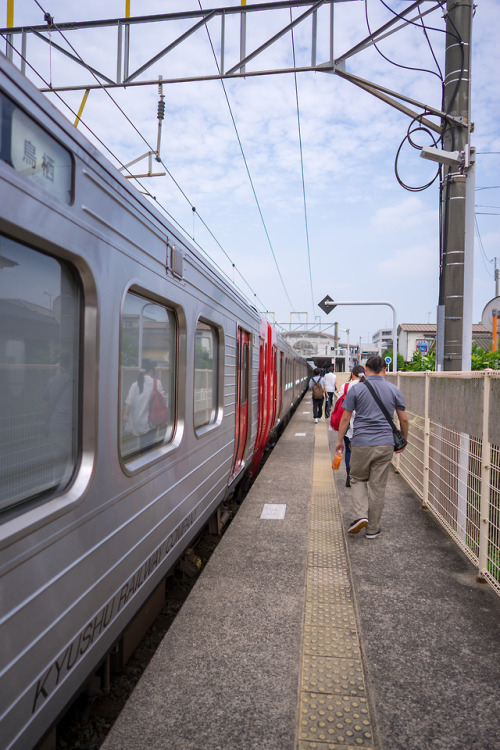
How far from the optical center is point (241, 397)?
647 centimetres

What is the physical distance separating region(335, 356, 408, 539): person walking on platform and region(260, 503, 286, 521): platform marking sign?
78 cm

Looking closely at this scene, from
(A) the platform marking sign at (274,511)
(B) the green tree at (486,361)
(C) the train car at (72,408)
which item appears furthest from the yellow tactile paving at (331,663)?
(B) the green tree at (486,361)

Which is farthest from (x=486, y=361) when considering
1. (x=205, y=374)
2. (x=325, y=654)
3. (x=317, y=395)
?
(x=325, y=654)

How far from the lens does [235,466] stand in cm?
610

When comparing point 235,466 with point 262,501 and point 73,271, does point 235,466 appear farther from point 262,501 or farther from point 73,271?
point 73,271

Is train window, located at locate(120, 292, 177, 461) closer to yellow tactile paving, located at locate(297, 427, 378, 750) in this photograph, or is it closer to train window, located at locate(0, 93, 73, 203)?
train window, located at locate(0, 93, 73, 203)

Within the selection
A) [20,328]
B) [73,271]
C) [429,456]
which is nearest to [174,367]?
[73,271]

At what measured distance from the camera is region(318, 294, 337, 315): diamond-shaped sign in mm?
17281

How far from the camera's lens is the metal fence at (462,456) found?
356 cm

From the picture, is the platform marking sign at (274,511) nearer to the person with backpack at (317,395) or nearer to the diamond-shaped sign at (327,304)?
the person with backpack at (317,395)

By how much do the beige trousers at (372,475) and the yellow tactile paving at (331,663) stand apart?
1.08 feet

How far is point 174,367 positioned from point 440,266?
349 cm

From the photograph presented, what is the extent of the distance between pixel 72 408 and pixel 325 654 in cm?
174

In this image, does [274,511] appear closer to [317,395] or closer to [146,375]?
[146,375]
